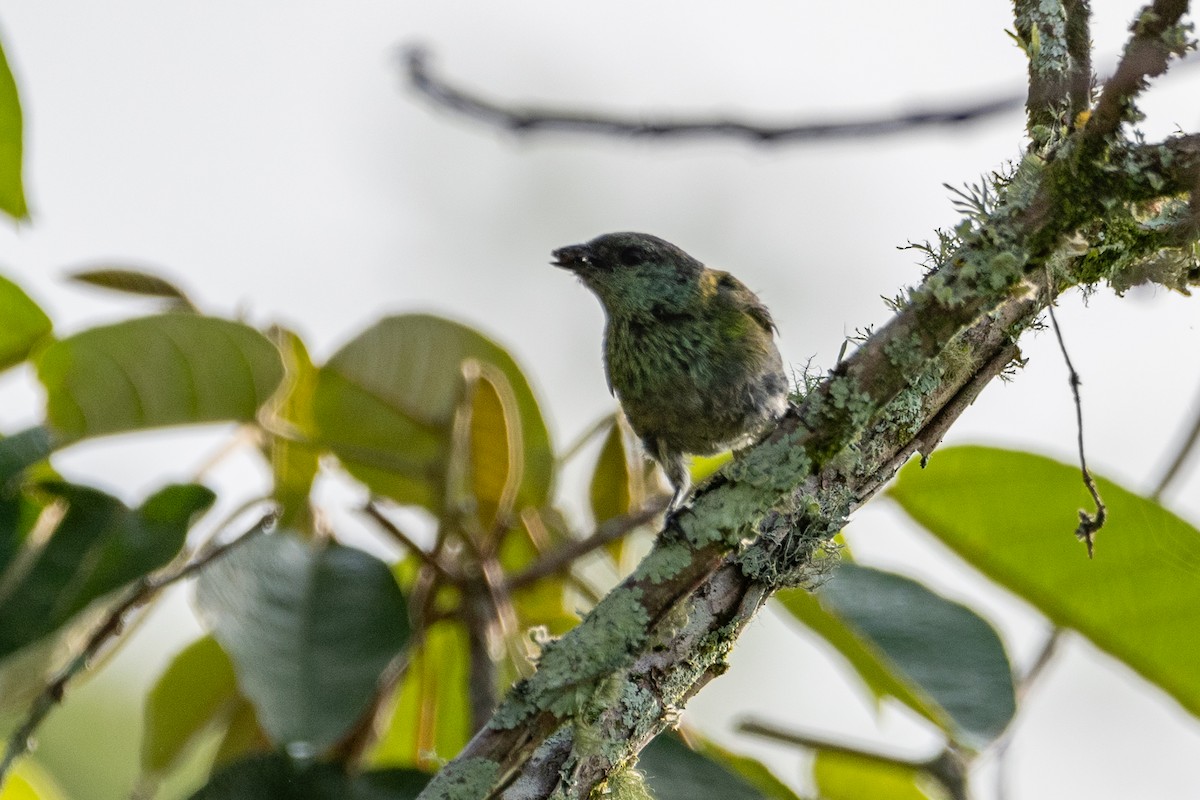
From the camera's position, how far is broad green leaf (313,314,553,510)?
9.30 feet

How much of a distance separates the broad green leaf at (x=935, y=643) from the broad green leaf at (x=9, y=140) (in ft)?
5.77

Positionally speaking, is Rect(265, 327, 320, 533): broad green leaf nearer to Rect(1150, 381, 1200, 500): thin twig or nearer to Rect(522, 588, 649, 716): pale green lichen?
Rect(522, 588, 649, 716): pale green lichen

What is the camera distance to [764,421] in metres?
2.79

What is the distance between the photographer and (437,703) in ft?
9.74

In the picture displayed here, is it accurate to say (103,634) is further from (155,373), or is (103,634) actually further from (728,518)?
(728,518)

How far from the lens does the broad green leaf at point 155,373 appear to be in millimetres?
2594

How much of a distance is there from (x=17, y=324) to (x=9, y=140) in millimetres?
429

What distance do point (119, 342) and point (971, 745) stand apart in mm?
1868

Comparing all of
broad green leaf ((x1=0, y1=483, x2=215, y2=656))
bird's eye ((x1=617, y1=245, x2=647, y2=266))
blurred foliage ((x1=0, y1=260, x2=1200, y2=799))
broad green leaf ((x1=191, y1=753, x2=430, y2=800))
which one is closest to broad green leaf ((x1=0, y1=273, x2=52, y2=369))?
blurred foliage ((x1=0, y1=260, x2=1200, y2=799))

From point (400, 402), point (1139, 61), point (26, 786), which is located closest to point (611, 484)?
point (400, 402)

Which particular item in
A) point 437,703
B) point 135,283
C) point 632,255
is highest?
point 632,255

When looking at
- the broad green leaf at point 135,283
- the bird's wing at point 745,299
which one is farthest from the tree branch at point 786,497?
the broad green leaf at point 135,283

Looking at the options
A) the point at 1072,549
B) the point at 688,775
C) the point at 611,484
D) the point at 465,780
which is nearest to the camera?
the point at 465,780

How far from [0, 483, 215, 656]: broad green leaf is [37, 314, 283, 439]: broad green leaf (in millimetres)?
235
